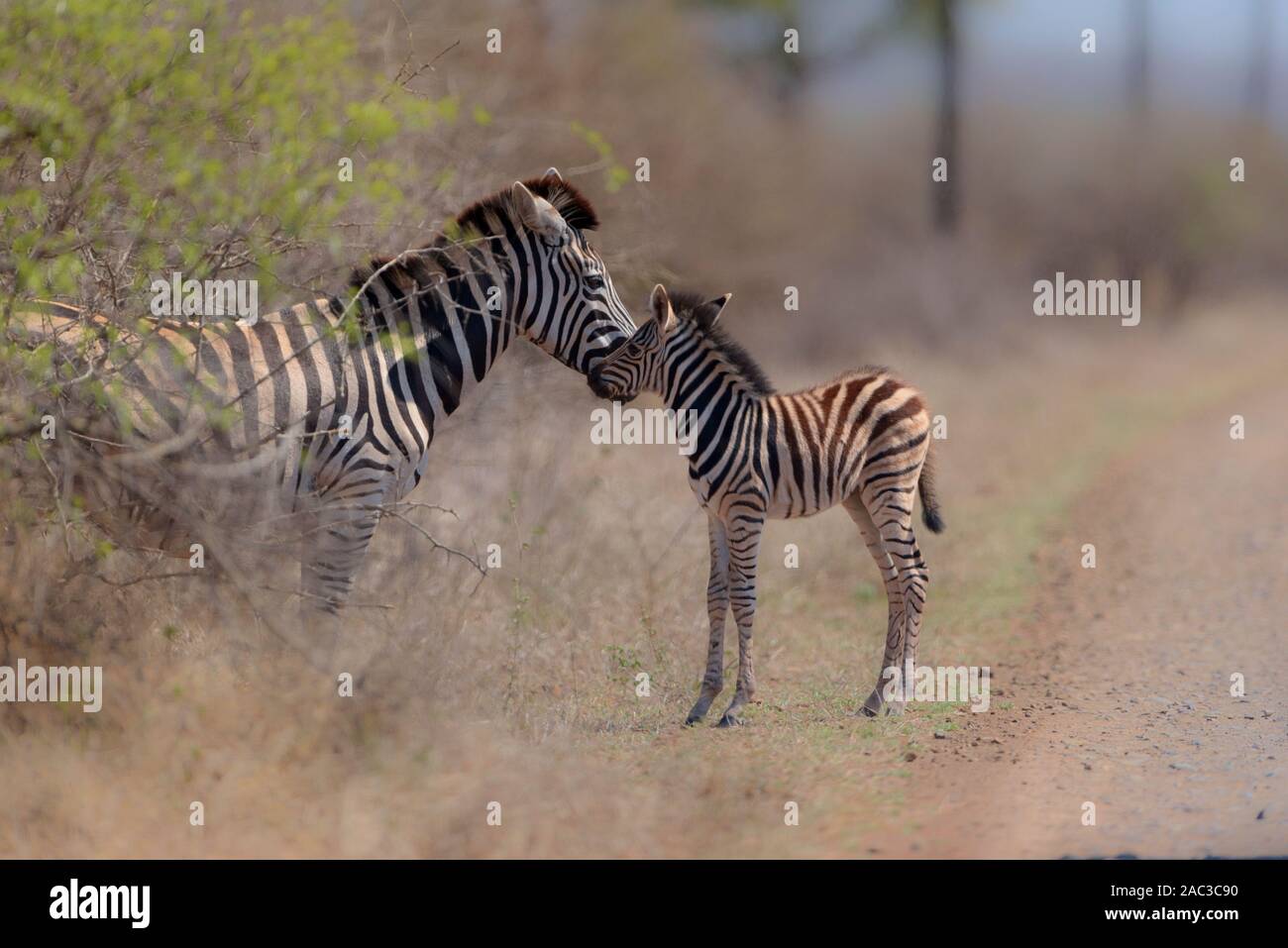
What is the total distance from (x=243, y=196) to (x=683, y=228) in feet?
40.9

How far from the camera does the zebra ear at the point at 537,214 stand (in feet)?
22.4

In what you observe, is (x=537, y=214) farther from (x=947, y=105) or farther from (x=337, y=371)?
(x=947, y=105)

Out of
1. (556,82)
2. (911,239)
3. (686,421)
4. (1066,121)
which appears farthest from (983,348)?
(686,421)

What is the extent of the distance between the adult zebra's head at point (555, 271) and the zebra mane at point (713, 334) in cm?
38

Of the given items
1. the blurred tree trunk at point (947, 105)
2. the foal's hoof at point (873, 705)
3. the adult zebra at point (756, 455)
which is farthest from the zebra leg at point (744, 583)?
the blurred tree trunk at point (947, 105)

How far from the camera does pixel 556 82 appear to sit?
1488 centimetres

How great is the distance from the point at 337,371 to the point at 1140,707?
425 cm

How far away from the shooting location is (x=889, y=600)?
7430mm

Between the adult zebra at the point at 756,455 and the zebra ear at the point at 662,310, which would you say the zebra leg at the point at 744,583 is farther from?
the zebra ear at the point at 662,310

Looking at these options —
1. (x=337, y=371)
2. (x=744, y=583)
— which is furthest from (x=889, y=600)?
(x=337, y=371)

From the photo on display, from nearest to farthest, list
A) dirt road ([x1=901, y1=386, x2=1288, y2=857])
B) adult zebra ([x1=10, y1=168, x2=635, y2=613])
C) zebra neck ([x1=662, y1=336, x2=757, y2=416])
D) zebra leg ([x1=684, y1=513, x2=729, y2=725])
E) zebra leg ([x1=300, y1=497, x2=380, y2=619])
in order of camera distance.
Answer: dirt road ([x1=901, y1=386, x2=1288, y2=857]) < adult zebra ([x1=10, y1=168, x2=635, y2=613]) < zebra leg ([x1=300, y1=497, x2=380, y2=619]) < zebra leg ([x1=684, y1=513, x2=729, y2=725]) < zebra neck ([x1=662, y1=336, x2=757, y2=416])

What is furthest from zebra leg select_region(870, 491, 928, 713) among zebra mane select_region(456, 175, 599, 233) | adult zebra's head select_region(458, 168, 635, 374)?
zebra mane select_region(456, 175, 599, 233)

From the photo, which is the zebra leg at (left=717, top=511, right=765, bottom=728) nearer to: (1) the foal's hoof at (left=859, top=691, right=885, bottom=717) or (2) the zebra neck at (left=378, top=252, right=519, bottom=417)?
(1) the foal's hoof at (left=859, top=691, right=885, bottom=717)

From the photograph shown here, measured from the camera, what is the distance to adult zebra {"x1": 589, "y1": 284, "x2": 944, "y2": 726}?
7.00 meters
